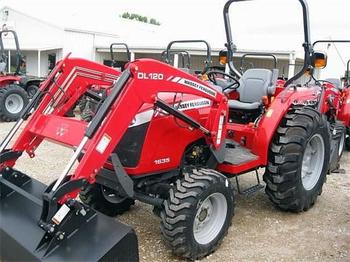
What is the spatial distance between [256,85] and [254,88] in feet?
0.14

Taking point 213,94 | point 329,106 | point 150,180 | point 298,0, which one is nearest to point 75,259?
point 150,180

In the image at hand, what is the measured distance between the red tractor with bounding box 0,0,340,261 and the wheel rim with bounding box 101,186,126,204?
1 cm

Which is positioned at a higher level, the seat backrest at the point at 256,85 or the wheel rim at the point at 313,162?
the seat backrest at the point at 256,85

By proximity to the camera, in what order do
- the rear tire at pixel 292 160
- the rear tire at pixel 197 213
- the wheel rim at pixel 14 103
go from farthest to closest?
the wheel rim at pixel 14 103, the rear tire at pixel 292 160, the rear tire at pixel 197 213

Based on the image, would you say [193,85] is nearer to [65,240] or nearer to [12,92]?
[65,240]

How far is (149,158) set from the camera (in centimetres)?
345

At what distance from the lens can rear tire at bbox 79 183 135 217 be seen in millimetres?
4160

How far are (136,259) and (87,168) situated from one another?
0.69m

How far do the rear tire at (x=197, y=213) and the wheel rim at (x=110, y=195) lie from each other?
939mm

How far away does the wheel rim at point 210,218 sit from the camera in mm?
3513

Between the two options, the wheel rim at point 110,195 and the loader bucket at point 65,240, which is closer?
the loader bucket at point 65,240

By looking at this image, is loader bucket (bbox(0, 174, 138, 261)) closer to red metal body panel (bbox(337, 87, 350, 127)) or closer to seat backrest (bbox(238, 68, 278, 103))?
seat backrest (bbox(238, 68, 278, 103))

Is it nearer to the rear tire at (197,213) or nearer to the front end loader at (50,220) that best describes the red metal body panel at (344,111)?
the rear tire at (197,213)

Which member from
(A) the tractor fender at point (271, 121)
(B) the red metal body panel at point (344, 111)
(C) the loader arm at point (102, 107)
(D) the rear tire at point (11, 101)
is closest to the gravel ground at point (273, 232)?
(A) the tractor fender at point (271, 121)
